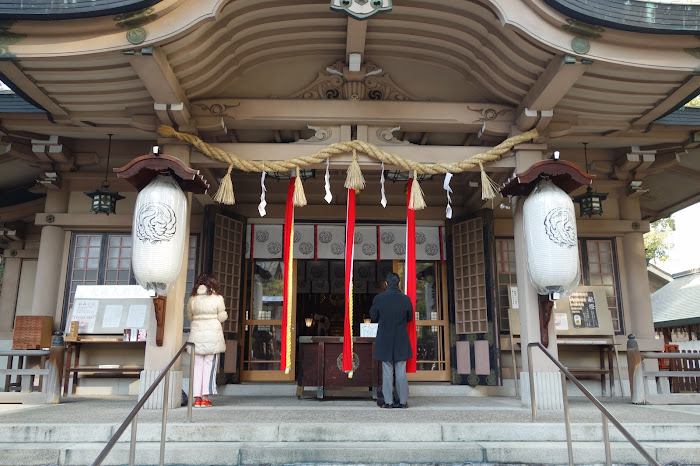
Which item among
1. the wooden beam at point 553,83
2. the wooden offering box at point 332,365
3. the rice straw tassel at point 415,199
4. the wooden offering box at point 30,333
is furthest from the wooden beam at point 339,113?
the wooden offering box at point 30,333

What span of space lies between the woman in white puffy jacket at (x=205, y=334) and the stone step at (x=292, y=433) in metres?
1.46

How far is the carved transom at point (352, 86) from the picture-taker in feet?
21.5

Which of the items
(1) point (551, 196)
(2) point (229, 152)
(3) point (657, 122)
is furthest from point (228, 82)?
(3) point (657, 122)

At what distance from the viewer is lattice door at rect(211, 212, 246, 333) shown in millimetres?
8062

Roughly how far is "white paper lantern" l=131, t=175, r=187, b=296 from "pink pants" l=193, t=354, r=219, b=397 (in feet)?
3.14

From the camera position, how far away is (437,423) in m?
4.65

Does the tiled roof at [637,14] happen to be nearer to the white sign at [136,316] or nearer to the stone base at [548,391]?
the stone base at [548,391]

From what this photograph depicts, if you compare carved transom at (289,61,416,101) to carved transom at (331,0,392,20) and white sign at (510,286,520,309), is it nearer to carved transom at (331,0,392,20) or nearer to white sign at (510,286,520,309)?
carved transom at (331,0,392,20)

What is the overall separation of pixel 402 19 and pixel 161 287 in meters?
4.01

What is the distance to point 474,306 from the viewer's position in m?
8.21

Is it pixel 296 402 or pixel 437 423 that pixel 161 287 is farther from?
pixel 437 423

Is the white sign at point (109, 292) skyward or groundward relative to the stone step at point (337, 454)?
skyward

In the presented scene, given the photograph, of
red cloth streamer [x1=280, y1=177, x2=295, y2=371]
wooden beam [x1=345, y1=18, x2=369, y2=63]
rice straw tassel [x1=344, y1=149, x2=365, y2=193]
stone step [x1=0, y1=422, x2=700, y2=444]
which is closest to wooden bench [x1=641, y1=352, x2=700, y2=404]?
stone step [x1=0, y1=422, x2=700, y2=444]

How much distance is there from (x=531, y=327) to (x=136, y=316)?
5617 millimetres
